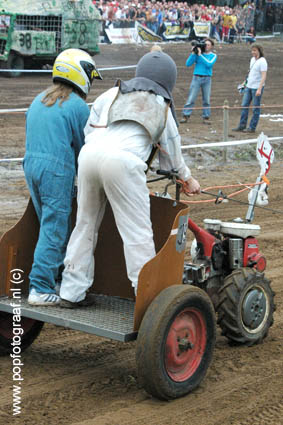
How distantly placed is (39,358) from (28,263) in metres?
0.66

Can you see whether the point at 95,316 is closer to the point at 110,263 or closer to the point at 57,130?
the point at 110,263

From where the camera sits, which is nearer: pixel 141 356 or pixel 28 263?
pixel 141 356

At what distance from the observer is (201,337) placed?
482cm

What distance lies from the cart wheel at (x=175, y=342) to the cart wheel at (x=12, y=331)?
119 cm

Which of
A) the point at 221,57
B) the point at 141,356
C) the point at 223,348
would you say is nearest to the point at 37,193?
the point at 141,356

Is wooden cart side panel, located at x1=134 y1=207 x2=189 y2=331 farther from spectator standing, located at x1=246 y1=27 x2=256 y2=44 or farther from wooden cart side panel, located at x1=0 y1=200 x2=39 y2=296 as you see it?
spectator standing, located at x1=246 y1=27 x2=256 y2=44

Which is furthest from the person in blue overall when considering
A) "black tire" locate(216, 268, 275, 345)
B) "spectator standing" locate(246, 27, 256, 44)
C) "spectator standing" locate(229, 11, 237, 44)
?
"spectator standing" locate(229, 11, 237, 44)

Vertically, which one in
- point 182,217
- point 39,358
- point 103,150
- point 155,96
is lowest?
point 39,358

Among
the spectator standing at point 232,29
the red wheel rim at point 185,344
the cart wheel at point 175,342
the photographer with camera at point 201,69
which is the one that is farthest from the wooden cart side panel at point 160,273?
the spectator standing at point 232,29

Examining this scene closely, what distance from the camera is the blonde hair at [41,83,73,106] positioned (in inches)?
197

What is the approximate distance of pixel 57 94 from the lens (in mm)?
5031

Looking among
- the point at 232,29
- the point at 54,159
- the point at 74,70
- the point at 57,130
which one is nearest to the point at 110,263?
the point at 54,159

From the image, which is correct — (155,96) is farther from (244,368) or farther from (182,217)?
(244,368)

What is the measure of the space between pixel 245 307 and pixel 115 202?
4.43 ft
